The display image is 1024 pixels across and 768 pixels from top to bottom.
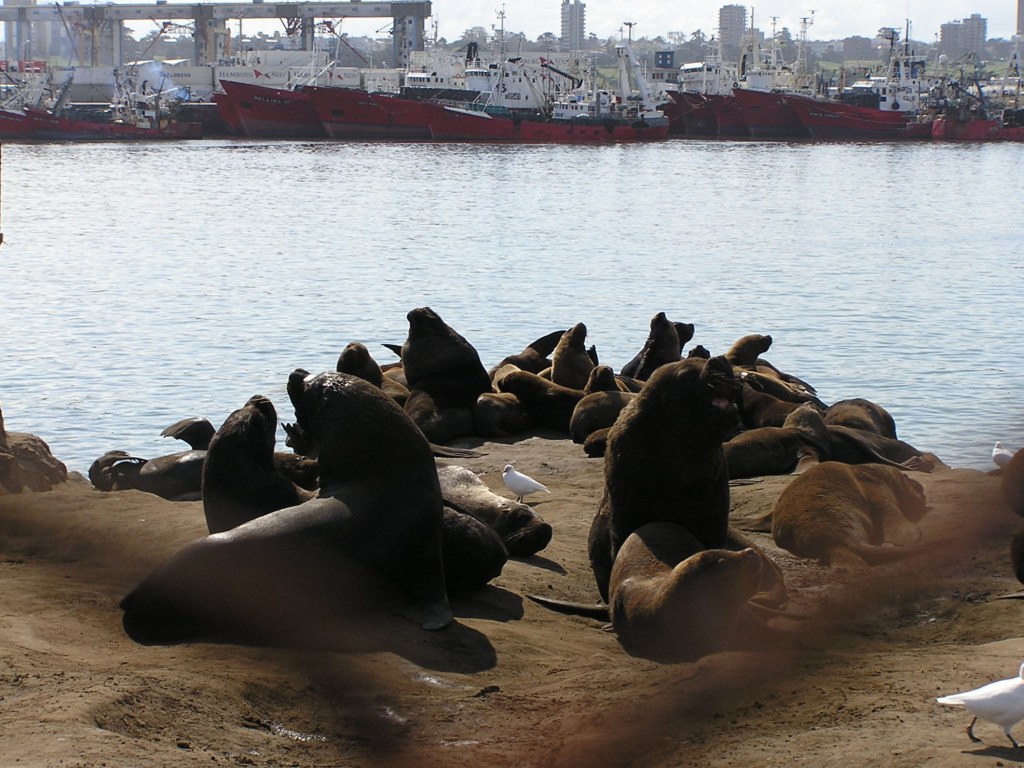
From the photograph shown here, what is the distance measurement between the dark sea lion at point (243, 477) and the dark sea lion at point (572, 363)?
5.97 m

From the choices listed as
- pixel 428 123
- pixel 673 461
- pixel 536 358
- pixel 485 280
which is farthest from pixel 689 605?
pixel 428 123

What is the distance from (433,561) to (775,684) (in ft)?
12.0

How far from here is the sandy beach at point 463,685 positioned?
131 inches

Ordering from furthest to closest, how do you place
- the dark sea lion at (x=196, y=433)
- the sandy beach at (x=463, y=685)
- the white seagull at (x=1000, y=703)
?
the dark sea lion at (x=196, y=433) → the sandy beach at (x=463, y=685) → the white seagull at (x=1000, y=703)

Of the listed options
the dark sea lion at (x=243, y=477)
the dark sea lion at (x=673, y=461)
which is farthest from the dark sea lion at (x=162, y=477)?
the dark sea lion at (x=673, y=461)

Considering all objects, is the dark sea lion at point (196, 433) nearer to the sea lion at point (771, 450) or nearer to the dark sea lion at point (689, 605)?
the sea lion at point (771, 450)

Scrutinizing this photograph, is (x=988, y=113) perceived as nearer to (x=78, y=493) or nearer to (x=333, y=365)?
(x=333, y=365)

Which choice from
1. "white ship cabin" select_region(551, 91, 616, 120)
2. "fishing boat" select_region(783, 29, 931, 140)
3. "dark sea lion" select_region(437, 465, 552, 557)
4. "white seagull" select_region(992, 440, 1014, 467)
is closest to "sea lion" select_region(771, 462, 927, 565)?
"dark sea lion" select_region(437, 465, 552, 557)

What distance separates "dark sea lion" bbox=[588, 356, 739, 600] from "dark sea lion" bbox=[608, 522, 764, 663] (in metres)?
0.57

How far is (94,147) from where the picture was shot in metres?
76.4

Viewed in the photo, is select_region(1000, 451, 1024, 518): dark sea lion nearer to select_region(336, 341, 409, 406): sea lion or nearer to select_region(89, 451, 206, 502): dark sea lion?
select_region(89, 451, 206, 502): dark sea lion

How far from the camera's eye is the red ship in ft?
272

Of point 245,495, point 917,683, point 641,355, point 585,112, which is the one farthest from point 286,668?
point 585,112

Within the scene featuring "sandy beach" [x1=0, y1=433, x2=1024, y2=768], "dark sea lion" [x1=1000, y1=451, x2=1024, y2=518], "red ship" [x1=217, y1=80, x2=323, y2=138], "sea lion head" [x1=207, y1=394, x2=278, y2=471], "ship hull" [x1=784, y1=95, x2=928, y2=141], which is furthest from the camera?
"ship hull" [x1=784, y1=95, x2=928, y2=141]
